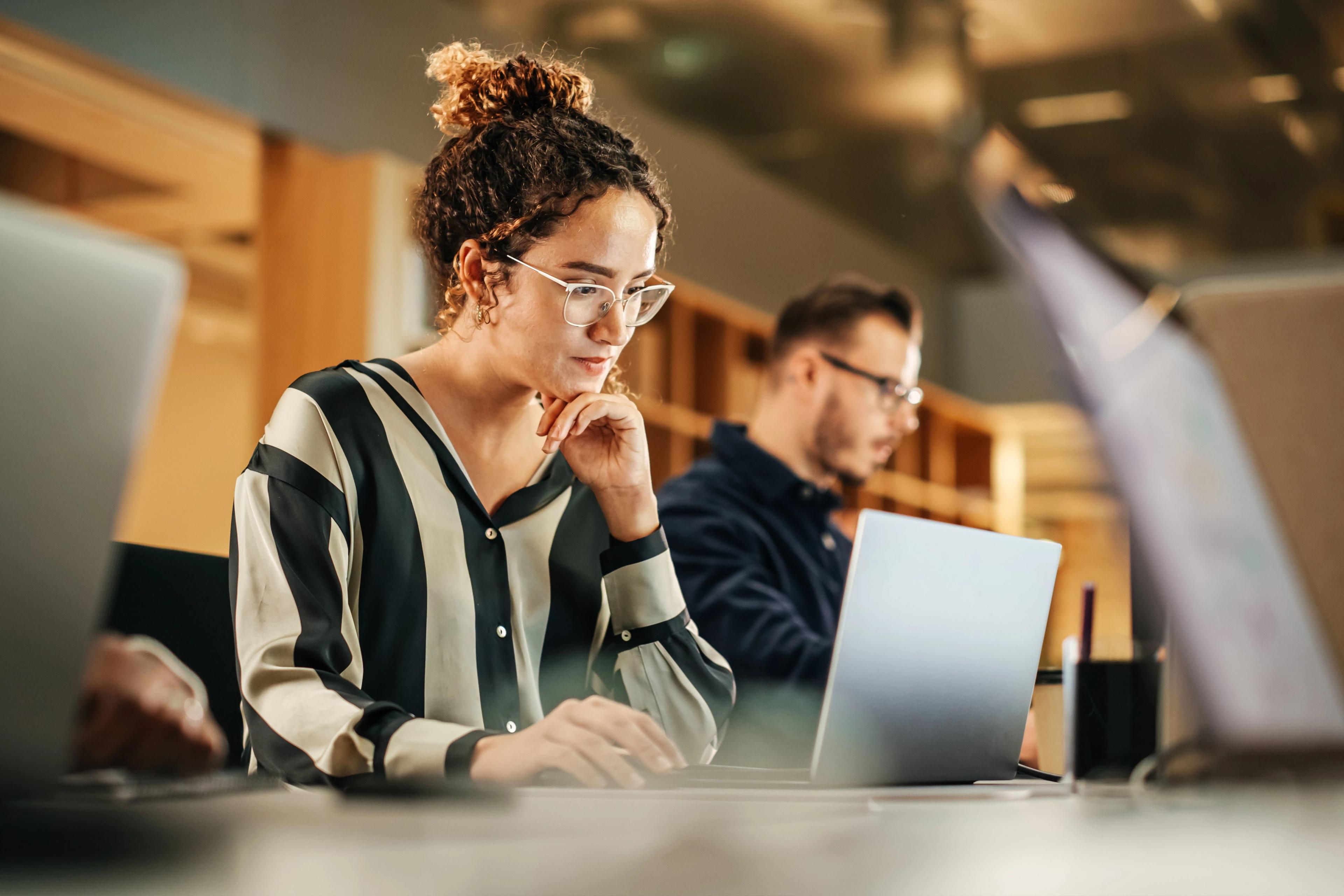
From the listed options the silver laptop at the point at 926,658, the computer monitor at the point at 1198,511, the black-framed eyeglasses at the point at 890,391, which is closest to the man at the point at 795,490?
the black-framed eyeglasses at the point at 890,391

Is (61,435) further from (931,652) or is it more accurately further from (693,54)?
(693,54)

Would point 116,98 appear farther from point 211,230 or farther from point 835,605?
point 835,605

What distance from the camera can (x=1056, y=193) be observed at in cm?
108

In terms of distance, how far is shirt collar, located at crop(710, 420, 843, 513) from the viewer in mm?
1893

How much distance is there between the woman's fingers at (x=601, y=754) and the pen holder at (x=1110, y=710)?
1.28 feet

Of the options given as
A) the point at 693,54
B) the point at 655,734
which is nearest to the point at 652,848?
the point at 655,734

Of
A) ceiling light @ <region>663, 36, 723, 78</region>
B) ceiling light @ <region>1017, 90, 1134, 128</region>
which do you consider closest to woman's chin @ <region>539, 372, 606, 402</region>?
ceiling light @ <region>663, 36, 723, 78</region>

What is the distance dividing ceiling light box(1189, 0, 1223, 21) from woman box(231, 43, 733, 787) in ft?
11.2

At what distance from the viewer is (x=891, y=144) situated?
4797mm

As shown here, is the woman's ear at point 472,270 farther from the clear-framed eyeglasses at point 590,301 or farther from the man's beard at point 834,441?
the man's beard at point 834,441

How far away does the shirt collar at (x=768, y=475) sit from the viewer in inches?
74.5

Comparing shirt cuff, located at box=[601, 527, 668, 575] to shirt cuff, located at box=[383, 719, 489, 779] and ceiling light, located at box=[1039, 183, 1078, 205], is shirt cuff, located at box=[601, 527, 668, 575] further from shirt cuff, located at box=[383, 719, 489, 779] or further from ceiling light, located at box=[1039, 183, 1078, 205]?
ceiling light, located at box=[1039, 183, 1078, 205]

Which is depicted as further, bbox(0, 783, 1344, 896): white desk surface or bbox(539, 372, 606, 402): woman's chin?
bbox(539, 372, 606, 402): woman's chin

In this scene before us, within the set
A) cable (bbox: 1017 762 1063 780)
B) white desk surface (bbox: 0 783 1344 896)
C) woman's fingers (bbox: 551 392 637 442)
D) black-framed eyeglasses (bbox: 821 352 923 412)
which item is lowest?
cable (bbox: 1017 762 1063 780)
